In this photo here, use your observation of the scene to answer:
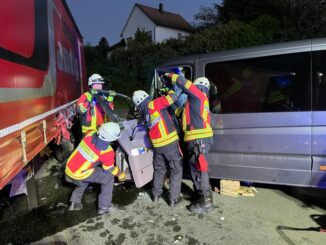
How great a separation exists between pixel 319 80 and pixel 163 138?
1928mm

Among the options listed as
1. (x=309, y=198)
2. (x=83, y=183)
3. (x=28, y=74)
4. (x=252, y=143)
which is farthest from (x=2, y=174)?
(x=309, y=198)

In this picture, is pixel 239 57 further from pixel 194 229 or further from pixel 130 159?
pixel 194 229

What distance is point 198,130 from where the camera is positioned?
151 inches

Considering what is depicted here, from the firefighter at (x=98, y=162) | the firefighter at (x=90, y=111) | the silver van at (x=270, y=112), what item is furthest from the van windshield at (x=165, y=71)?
the firefighter at (x=98, y=162)

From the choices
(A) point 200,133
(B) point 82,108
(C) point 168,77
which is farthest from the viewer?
(B) point 82,108

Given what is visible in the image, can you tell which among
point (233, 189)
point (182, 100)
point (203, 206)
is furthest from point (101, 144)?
point (233, 189)

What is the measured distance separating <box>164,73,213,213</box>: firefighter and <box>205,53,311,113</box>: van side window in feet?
0.92

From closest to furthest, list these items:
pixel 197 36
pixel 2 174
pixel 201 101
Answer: pixel 2 174 → pixel 201 101 → pixel 197 36

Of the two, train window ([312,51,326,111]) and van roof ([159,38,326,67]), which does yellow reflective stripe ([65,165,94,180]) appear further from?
train window ([312,51,326,111])

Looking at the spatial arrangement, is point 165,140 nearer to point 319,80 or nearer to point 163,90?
point 163,90

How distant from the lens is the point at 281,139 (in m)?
3.66

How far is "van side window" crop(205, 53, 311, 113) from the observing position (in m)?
3.58

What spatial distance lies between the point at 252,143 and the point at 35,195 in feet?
9.41

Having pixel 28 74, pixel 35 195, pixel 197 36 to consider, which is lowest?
pixel 35 195
